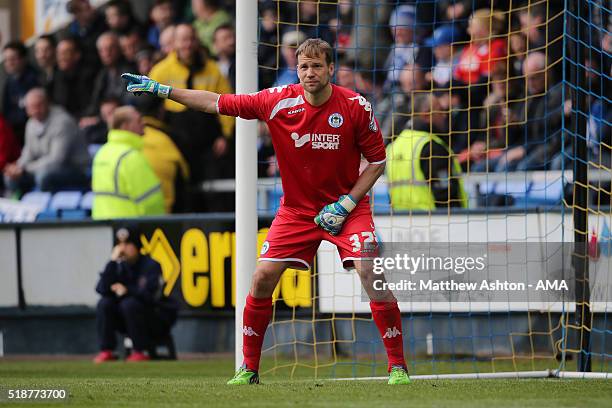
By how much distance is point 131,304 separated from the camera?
471 inches

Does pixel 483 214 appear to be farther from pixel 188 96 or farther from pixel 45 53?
pixel 45 53

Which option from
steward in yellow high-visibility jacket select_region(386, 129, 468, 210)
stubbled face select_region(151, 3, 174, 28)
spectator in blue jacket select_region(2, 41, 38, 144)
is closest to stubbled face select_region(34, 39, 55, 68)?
spectator in blue jacket select_region(2, 41, 38, 144)

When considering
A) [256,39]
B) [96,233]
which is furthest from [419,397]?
[96,233]

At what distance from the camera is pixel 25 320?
41.8 ft

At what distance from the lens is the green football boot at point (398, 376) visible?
7.73 metres

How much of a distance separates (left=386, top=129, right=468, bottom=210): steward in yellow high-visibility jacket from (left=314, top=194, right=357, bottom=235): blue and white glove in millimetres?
3350

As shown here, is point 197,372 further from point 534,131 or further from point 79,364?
point 534,131

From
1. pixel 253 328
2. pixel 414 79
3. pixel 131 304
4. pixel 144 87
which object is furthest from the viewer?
pixel 414 79

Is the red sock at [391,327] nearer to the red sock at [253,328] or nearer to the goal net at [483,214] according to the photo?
the red sock at [253,328]

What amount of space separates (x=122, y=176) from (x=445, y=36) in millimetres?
3468

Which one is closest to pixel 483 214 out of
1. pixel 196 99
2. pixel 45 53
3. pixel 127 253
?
pixel 127 253

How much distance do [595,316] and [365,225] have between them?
3.48 meters
